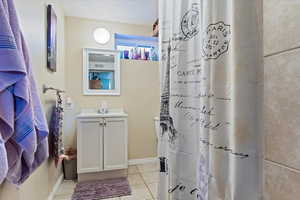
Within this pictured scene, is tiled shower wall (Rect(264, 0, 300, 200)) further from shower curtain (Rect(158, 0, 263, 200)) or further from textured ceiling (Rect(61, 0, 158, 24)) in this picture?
textured ceiling (Rect(61, 0, 158, 24))

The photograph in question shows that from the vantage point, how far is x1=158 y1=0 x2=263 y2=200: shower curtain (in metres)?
0.52

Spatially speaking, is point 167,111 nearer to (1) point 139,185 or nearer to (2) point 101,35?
(1) point 139,185

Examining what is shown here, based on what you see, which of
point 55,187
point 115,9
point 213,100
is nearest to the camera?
point 213,100

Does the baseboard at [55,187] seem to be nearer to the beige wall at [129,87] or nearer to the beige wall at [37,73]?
the beige wall at [37,73]

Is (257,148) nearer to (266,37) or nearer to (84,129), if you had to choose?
(266,37)

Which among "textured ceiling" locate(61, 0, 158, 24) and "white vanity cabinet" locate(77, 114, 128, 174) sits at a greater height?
"textured ceiling" locate(61, 0, 158, 24)

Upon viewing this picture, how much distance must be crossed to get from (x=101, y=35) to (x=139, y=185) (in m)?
2.20

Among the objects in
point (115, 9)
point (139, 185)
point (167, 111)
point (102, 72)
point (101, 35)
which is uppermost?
point (115, 9)

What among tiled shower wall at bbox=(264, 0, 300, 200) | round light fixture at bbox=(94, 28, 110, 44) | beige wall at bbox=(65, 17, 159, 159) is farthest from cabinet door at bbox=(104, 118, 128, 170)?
tiled shower wall at bbox=(264, 0, 300, 200)

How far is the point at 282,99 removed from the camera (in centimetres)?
42

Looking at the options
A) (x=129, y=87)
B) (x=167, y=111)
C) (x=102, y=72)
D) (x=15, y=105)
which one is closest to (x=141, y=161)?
(x=129, y=87)

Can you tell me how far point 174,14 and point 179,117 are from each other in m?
0.48

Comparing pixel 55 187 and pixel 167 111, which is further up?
pixel 167 111

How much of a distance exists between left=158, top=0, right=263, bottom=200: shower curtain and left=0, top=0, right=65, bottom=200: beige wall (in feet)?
3.03
